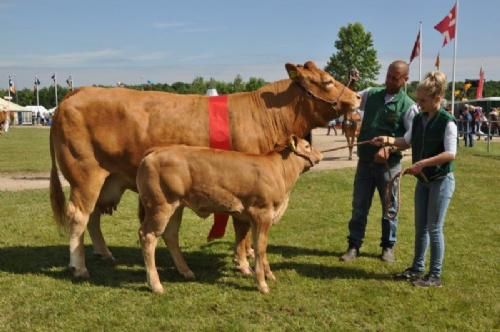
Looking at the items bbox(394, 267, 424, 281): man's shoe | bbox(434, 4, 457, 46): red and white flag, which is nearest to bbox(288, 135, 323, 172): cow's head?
bbox(394, 267, 424, 281): man's shoe

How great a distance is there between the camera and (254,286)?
5387 millimetres

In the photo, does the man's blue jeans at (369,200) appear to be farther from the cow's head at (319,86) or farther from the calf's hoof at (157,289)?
the calf's hoof at (157,289)

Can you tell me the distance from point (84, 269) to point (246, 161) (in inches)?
89.9

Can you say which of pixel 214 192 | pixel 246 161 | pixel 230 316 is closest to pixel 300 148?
pixel 246 161

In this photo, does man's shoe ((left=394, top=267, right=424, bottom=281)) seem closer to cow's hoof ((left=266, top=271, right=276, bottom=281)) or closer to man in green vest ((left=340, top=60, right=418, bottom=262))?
man in green vest ((left=340, top=60, right=418, bottom=262))

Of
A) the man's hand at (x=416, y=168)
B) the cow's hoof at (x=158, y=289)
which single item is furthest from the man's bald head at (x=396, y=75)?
the cow's hoof at (x=158, y=289)

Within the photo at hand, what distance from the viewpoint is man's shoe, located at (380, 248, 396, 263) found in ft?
21.0

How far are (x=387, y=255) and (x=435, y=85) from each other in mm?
2418

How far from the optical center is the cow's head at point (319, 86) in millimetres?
5629

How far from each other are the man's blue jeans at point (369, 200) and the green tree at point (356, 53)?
194ft

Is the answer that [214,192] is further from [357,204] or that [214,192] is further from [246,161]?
[357,204]

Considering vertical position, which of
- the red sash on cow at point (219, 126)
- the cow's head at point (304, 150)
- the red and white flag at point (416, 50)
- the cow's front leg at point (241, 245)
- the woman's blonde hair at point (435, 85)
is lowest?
the cow's front leg at point (241, 245)

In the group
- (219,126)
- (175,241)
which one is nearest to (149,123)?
(219,126)

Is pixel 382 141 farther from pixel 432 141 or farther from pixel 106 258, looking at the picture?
pixel 106 258
